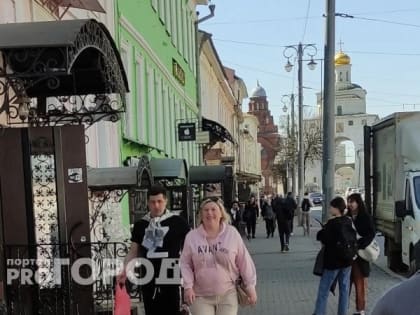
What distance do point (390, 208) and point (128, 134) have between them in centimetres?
606

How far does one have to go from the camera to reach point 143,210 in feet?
49.4

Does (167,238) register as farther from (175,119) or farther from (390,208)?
(175,119)

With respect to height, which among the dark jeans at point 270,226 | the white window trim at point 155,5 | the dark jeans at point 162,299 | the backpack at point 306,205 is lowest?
the dark jeans at point 270,226

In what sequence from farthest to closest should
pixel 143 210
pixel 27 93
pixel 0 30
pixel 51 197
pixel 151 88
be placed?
pixel 151 88 < pixel 143 210 < pixel 27 93 < pixel 51 197 < pixel 0 30

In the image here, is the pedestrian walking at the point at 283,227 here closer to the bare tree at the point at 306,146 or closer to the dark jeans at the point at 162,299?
the dark jeans at the point at 162,299

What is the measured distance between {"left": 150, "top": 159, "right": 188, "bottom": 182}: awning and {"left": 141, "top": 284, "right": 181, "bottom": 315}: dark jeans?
677 cm

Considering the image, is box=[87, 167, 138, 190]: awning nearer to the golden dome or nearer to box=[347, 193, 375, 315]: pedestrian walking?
box=[347, 193, 375, 315]: pedestrian walking

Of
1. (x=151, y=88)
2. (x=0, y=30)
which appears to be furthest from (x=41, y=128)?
(x=151, y=88)

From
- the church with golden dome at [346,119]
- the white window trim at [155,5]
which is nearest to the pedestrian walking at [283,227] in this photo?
the white window trim at [155,5]

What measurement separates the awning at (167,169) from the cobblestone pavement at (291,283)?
2572mm

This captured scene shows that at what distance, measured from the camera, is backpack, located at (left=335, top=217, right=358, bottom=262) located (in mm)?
7895

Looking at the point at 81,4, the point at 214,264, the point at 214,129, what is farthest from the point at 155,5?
the point at 214,264

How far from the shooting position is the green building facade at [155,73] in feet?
52.4

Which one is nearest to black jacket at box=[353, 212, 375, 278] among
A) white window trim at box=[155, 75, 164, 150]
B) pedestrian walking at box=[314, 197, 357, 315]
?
pedestrian walking at box=[314, 197, 357, 315]
